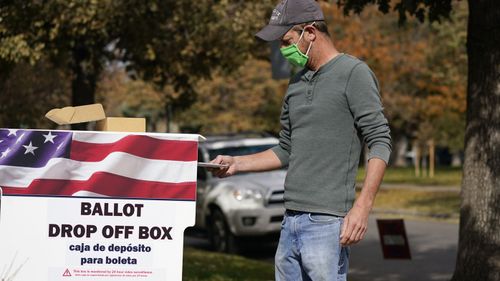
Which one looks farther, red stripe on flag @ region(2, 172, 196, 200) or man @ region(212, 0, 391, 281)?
red stripe on flag @ region(2, 172, 196, 200)

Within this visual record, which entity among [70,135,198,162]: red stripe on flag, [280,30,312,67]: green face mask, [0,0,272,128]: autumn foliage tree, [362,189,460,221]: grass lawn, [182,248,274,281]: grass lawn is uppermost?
[280,30,312,67]: green face mask

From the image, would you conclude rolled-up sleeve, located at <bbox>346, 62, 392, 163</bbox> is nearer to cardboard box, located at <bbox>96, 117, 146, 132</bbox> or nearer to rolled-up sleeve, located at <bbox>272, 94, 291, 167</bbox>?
rolled-up sleeve, located at <bbox>272, 94, 291, 167</bbox>

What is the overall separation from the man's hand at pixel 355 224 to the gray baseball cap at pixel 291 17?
93cm

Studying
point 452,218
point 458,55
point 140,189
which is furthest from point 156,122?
point 140,189

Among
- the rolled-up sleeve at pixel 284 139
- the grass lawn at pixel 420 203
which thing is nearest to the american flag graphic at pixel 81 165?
the rolled-up sleeve at pixel 284 139

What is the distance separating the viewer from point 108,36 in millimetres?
17953

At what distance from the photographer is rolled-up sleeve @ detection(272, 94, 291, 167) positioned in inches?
199

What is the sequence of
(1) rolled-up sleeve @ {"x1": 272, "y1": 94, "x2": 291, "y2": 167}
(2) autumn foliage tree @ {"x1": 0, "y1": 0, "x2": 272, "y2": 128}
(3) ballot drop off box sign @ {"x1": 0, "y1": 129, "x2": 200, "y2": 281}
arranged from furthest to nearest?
(2) autumn foliage tree @ {"x1": 0, "y1": 0, "x2": 272, "y2": 128}
(3) ballot drop off box sign @ {"x1": 0, "y1": 129, "x2": 200, "y2": 281}
(1) rolled-up sleeve @ {"x1": 272, "y1": 94, "x2": 291, "y2": 167}

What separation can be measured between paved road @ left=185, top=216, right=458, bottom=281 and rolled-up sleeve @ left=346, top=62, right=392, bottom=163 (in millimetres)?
7760

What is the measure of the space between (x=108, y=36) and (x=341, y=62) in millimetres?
13594

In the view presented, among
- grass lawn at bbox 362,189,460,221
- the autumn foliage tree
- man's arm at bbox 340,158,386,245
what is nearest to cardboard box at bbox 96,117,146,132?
man's arm at bbox 340,158,386,245

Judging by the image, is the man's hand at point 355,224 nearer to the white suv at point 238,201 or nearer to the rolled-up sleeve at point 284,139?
the rolled-up sleeve at point 284,139

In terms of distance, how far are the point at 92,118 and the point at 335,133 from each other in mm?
1469

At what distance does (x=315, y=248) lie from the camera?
4711 mm
